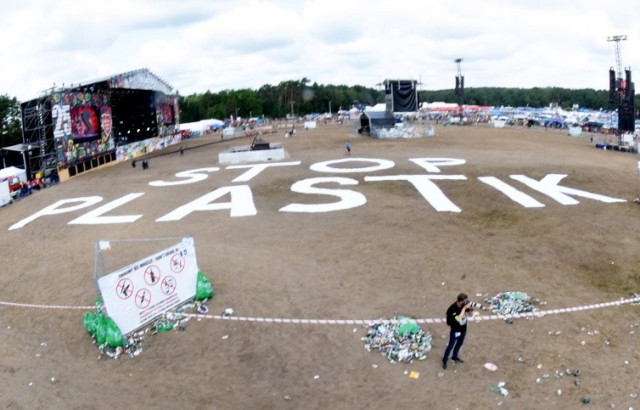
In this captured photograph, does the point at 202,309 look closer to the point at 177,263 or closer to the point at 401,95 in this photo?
the point at 177,263

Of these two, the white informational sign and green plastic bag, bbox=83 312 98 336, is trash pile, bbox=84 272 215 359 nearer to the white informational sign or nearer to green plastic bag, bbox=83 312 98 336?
green plastic bag, bbox=83 312 98 336

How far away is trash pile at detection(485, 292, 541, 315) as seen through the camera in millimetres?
12828

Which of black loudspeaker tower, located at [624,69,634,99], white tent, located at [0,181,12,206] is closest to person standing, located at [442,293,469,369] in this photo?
white tent, located at [0,181,12,206]

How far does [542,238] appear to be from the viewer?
1841 cm

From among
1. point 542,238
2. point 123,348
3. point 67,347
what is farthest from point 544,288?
point 67,347

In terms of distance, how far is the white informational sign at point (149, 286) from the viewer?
1244 cm

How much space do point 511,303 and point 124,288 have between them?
982 centimetres

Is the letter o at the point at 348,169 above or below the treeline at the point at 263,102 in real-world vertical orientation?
below

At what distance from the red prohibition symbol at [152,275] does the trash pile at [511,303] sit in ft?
28.6

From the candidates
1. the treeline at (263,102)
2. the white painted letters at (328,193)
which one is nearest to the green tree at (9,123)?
the treeline at (263,102)

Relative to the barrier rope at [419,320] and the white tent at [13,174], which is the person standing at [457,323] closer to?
the barrier rope at [419,320]

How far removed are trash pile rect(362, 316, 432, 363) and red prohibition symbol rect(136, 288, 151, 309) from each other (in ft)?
18.5

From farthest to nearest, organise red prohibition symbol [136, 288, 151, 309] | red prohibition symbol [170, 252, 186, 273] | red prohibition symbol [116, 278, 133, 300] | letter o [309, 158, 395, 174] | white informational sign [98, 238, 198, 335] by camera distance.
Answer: letter o [309, 158, 395, 174], red prohibition symbol [170, 252, 186, 273], red prohibition symbol [136, 288, 151, 309], red prohibition symbol [116, 278, 133, 300], white informational sign [98, 238, 198, 335]

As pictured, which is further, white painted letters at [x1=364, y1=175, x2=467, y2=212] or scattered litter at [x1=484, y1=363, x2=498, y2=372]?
white painted letters at [x1=364, y1=175, x2=467, y2=212]
